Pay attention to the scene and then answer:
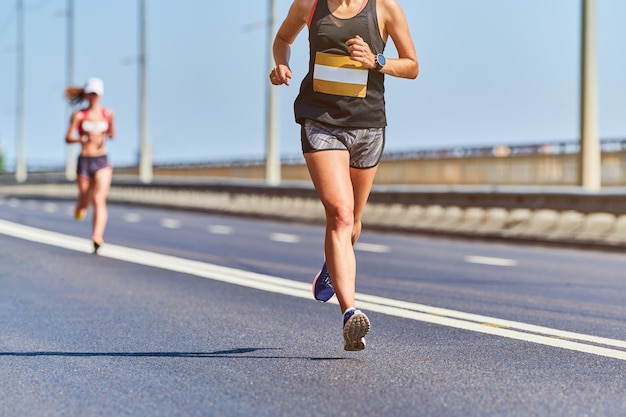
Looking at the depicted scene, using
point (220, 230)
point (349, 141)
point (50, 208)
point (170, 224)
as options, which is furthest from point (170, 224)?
point (349, 141)

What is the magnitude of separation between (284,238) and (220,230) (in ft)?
8.60

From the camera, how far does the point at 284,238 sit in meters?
18.6

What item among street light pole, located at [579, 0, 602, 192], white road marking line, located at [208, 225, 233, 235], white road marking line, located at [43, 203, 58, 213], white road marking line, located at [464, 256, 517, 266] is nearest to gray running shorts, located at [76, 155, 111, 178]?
white road marking line, located at [464, 256, 517, 266]

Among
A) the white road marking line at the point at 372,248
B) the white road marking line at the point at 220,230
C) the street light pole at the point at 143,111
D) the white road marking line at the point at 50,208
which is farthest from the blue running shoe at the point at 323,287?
the street light pole at the point at 143,111

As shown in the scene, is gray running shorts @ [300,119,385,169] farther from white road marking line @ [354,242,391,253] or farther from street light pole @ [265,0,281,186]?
street light pole @ [265,0,281,186]

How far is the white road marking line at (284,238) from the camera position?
1797cm

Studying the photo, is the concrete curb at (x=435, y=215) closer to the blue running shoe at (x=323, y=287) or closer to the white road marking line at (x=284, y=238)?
the white road marking line at (x=284, y=238)

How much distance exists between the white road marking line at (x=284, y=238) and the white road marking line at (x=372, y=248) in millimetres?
1093

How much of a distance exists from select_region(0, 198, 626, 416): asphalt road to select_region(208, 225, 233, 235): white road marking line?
19.5 ft

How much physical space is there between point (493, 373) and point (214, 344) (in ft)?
5.92

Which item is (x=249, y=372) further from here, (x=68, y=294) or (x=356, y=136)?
(x=68, y=294)

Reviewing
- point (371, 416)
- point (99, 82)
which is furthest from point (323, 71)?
point (99, 82)

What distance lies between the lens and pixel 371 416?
4668 millimetres

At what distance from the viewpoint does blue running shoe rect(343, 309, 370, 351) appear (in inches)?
227
